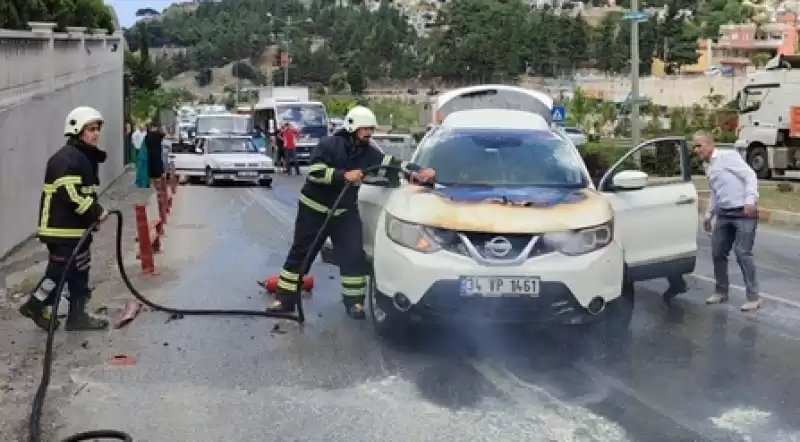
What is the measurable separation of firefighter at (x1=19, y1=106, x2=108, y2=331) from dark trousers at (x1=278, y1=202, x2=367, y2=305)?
62.3 inches

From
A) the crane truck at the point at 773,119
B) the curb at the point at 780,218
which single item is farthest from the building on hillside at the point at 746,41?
the curb at the point at 780,218

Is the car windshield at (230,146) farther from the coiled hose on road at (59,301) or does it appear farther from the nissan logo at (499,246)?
the nissan logo at (499,246)

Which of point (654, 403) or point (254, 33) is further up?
point (254, 33)

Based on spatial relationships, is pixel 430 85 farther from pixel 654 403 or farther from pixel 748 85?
pixel 654 403

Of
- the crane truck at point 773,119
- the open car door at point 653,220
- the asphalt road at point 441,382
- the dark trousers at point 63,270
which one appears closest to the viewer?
the asphalt road at point 441,382

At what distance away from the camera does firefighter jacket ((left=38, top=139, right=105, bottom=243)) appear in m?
8.02

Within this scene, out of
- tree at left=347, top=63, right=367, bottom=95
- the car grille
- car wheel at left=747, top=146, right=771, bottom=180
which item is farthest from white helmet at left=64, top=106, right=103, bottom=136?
tree at left=347, top=63, right=367, bottom=95

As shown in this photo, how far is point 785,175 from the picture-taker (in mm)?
30203

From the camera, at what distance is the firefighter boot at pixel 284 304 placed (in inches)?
355

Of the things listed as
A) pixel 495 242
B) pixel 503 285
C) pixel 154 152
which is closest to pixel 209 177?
pixel 154 152

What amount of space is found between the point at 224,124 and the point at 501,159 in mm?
26683

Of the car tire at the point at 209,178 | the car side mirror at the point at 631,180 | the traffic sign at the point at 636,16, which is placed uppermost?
the traffic sign at the point at 636,16

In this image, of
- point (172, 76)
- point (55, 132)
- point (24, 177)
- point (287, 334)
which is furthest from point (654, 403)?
point (172, 76)

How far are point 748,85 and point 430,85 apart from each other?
10628cm
